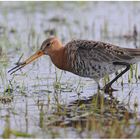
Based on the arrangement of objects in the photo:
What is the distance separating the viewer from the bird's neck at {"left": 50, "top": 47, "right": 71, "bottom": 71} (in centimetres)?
952

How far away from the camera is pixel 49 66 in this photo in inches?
443

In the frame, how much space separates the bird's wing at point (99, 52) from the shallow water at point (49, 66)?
0.52 meters

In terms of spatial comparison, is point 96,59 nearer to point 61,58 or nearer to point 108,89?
point 108,89

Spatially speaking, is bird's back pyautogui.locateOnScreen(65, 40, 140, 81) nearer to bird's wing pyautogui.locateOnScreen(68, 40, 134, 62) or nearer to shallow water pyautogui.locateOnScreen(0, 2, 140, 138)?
bird's wing pyautogui.locateOnScreen(68, 40, 134, 62)

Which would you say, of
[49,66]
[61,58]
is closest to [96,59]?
[61,58]

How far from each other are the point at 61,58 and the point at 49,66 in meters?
1.68

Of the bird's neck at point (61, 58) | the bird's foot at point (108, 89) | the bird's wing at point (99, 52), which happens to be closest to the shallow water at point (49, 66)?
the bird's foot at point (108, 89)

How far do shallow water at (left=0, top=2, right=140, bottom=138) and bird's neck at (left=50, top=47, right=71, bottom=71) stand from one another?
0.26 m

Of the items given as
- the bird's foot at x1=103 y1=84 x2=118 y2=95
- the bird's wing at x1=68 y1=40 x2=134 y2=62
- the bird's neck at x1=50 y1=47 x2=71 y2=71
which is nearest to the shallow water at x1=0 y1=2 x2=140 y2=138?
the bird's foot at x1=103 y1=84 x2=118 y2=95

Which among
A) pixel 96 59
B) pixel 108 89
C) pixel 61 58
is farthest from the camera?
pixel 61 58

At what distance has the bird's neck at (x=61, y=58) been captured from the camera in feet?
31.2

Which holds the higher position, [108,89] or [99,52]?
[99,52]

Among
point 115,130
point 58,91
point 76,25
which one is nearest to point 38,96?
point 58,91

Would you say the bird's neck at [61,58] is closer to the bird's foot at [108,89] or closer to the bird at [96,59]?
the bird at [96,59]
